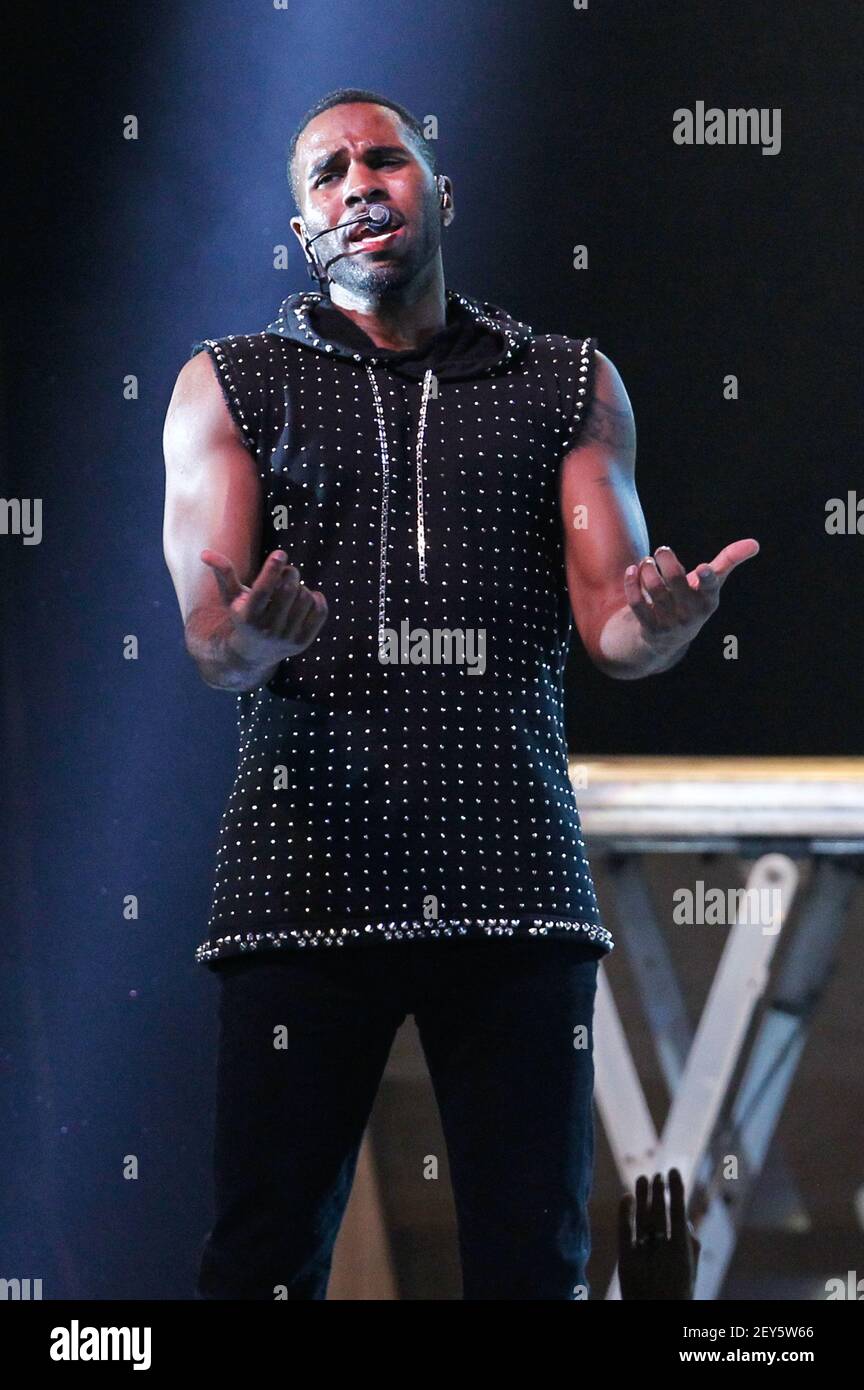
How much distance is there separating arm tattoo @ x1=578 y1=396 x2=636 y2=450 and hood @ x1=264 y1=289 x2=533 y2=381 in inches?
3.7

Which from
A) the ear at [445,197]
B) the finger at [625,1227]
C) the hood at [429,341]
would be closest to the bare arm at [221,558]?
the hood at [429,341]

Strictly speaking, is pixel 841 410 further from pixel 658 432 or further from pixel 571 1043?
pixel 571 1043

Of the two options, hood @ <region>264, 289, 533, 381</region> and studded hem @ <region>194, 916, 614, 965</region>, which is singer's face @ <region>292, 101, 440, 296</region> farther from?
studded hem @ <region>194, 916, 614, 965</region>

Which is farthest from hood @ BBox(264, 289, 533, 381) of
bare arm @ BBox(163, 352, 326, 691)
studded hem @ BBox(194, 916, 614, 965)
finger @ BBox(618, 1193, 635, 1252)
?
finger @ BBox(618, 1193, 635, 1252)

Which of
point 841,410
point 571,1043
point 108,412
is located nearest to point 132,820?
point 108,412

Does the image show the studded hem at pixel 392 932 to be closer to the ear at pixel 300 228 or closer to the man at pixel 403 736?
the man at pixel 403 736

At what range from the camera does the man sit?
1419mm

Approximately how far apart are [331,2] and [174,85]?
0.74 feet

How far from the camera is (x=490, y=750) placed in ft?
4.83

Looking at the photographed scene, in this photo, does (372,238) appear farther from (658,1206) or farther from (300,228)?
(658,1206)

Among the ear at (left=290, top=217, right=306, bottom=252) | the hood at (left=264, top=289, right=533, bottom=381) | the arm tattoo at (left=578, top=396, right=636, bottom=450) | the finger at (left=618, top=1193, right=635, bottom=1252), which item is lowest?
the finger at (left=618, top=1193, right=635, bottom=1252)

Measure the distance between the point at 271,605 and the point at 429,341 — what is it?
1.44ft

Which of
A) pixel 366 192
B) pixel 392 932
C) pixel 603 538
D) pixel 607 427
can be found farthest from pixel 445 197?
pixel 392 932

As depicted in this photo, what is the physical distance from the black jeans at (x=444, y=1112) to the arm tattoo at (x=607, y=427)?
1.58 ft
